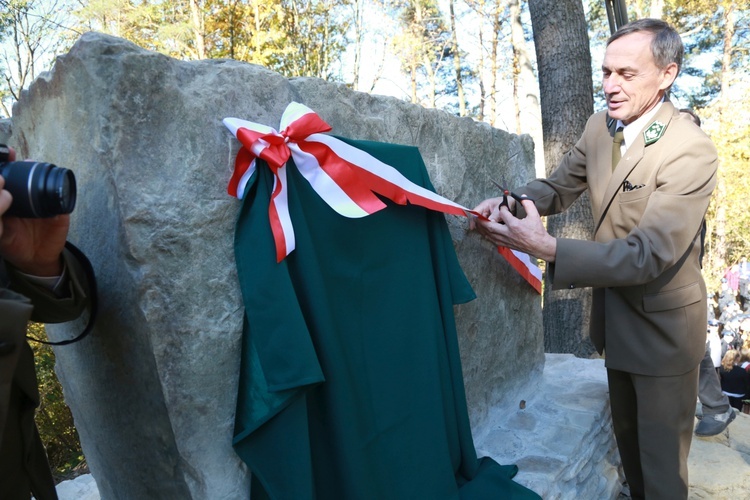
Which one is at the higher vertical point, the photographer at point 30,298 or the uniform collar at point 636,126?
the uniform collar at point 636,126

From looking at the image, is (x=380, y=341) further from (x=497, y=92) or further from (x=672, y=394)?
(x=497, y=92)

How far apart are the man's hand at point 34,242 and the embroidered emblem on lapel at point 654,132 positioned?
6.07 feet

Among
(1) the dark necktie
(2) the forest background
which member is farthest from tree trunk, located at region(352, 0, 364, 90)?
(1) the dark necktie

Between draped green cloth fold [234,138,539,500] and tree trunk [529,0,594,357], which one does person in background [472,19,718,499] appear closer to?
draped green cloth fold [234,138,539,500]

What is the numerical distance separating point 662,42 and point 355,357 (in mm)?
1504

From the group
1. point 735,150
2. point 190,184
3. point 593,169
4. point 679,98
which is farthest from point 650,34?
point 679,98

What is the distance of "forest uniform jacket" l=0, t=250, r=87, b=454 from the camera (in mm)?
994

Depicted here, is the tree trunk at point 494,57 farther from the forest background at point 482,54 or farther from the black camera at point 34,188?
the black camera at point 34,188

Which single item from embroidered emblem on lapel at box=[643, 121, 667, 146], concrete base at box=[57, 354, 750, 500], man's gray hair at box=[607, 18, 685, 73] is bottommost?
concrete base at box=[57, 354, 750, 500]

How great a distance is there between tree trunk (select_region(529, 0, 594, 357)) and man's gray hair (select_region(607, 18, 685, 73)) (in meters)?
2.47

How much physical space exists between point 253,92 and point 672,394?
179 centimetres

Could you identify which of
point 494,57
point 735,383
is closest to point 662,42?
point 735,383

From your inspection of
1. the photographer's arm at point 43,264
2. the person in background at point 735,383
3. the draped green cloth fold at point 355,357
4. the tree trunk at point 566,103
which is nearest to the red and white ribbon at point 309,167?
the draped green cloth fold at point 355,357

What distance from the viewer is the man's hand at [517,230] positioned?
1941mm
